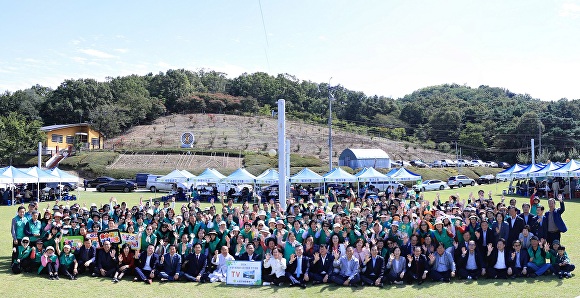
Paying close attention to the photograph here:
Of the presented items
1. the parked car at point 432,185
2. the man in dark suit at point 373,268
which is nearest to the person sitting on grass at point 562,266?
the man in dark suit at point 373,268

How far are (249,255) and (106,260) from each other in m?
3.18

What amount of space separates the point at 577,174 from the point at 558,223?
64.0 feet

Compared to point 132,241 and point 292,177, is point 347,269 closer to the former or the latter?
point 132,241

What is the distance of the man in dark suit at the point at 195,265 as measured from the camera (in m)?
10.1

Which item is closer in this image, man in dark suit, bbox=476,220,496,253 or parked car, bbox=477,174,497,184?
man in dark suit, bbox=476,220,496,253

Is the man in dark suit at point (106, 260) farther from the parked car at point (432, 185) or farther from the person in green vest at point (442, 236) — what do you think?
the parked car at point (432, 185)

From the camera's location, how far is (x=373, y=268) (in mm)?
9781

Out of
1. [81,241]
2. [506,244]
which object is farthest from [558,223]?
[81,241]

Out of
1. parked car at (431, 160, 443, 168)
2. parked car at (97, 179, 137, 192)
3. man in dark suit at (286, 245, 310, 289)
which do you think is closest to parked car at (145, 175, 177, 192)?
parked car at (97, 179, 137, 192)

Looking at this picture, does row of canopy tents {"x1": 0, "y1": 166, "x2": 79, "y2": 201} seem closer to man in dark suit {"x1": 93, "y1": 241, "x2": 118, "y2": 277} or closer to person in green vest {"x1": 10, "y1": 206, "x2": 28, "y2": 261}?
person in green vest {"x1": 10, "y1": 206, "x2": 28, "y2": 261}

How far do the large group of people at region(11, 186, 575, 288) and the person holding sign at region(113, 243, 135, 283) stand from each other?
0.02 m

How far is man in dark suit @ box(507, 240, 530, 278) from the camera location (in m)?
9.77

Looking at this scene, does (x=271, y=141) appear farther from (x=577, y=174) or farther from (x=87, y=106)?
(x=577, y=174)

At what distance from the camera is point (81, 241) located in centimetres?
1072
